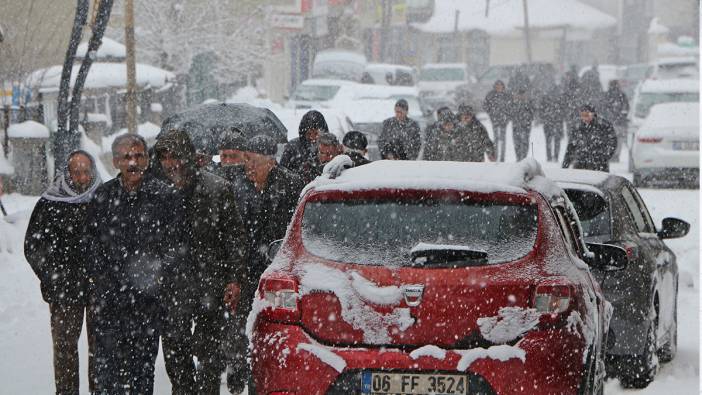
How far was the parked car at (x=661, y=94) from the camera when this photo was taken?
24931 millimetres

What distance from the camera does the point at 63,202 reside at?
23.7ft

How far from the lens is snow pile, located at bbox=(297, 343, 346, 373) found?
5316 millimetres

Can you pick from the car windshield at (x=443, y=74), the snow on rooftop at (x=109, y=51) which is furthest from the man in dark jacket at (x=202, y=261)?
the car windshield at (x=443, y=74)

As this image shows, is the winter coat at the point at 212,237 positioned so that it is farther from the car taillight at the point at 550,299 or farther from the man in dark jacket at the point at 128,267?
the car taillight at the point at 550,299

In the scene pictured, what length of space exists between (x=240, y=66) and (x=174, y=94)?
45.2 feet

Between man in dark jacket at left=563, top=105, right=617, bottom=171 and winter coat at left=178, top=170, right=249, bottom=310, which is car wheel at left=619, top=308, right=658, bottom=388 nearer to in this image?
winter coat at left=178, top=170, right=249, bottom=310

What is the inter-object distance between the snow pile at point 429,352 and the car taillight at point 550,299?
437 mm

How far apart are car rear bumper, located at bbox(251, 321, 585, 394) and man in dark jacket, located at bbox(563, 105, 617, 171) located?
9939 millimetres

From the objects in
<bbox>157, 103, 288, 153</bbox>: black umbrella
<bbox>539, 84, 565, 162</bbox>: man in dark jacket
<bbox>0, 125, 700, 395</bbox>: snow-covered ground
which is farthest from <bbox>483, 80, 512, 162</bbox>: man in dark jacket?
<bbox>157, 103, 288, 153</bbox>: black umbrella

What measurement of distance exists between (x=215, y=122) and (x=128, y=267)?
522cm

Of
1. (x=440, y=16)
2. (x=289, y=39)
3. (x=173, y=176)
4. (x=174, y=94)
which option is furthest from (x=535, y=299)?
(x=440, y=16)

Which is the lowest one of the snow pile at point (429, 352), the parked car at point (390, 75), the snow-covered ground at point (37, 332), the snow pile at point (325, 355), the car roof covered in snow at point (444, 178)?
the parked car at point (390, 75)

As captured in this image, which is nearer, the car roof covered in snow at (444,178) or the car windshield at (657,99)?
the car roof covered in snow at (444,178)

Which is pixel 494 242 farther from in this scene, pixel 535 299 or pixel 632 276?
pixel 632 276
